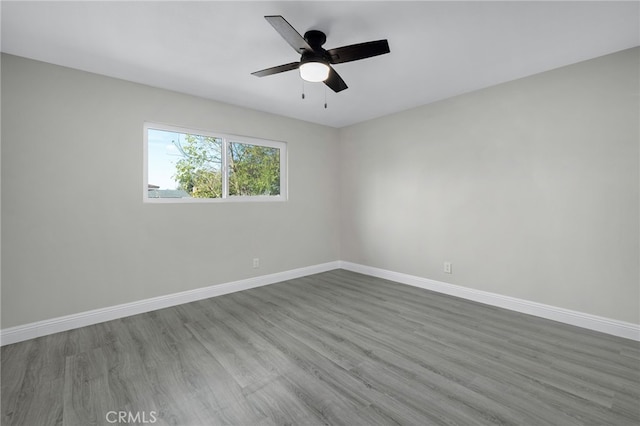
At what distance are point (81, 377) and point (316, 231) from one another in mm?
3362

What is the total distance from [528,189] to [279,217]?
314cm

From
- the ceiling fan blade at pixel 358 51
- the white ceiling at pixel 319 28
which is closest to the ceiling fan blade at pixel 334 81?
the ceiling fan blade at pixel 358 51

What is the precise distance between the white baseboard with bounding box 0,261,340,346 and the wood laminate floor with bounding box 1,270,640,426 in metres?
0.09

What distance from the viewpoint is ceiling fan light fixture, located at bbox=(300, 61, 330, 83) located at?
6.86 ft

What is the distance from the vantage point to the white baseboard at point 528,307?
252cm

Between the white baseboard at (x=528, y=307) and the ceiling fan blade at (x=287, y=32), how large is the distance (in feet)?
10.5

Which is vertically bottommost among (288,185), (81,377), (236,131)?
(81,377)

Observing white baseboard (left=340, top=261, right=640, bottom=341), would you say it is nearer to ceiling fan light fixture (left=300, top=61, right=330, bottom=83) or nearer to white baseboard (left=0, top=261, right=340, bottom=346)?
white baseboard (left=0, top=261, right=340, bottom=346)

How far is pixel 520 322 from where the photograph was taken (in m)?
2.81

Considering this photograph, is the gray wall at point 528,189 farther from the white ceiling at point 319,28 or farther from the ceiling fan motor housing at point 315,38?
the ceiling fan motor housing at point 315,38

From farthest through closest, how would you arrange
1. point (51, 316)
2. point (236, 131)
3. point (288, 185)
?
point (288, 185) → point (236, 131) → point (51, 316)

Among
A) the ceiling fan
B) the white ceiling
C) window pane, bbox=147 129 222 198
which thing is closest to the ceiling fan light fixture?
the ceiling fan

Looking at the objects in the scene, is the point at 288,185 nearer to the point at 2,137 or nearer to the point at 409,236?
the point at 409,236

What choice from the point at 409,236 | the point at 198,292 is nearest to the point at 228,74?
the point at 198,292
